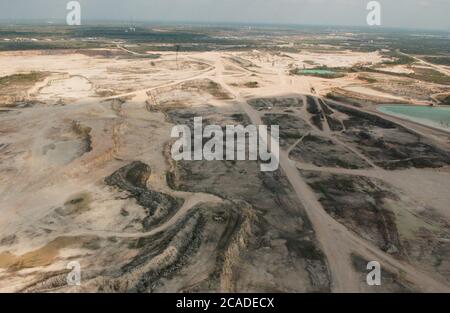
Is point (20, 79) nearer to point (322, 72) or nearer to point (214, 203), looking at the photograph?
point (214, 203)

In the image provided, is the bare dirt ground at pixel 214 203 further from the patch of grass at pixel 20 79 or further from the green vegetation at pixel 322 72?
the green vegetation at pixel 322 72

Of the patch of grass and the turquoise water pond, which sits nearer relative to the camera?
the turquoise water pond

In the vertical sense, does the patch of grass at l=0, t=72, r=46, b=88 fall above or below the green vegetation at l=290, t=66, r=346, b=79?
below

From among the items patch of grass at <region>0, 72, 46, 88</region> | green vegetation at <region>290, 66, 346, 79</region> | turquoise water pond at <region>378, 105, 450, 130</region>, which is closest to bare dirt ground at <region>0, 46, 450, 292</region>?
turquoise water pond at <region>378, 105, 450, 130</region>

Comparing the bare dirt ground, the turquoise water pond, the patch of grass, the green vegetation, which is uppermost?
the green vegetation

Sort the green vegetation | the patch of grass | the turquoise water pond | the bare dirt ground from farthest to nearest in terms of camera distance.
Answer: the green vegetation → the patch of grass → the turquoise water pond → the bare dirt ground

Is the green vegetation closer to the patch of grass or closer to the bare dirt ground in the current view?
the bare dirt ground

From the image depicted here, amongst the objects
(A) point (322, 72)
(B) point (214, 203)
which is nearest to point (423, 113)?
(A) point (322, 72)

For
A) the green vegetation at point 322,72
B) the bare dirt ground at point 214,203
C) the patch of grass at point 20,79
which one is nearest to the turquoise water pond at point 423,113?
the bare dirt ground at point 214,203
